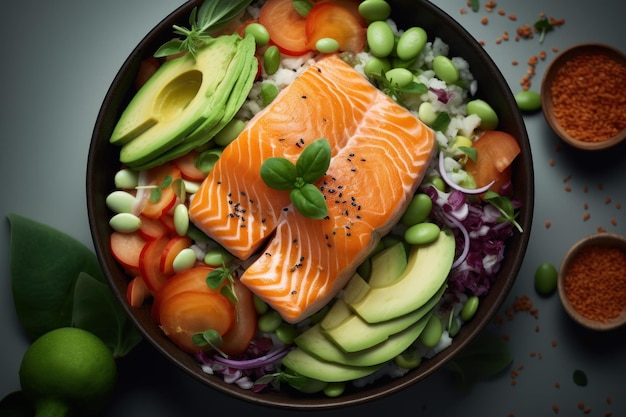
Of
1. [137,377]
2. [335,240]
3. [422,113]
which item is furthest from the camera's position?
[137,377]

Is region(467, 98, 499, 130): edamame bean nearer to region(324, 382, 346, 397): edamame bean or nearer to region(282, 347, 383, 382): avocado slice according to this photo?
region(282, 347, 383, 382): avocado slice

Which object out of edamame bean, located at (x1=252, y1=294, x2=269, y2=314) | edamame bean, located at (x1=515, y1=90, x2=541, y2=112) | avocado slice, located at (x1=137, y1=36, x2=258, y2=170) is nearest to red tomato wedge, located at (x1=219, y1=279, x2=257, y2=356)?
edamame bean, located at (x1=252, y1=294, x2=269, y2=314)

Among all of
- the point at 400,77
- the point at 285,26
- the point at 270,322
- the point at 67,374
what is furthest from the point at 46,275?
the point at 400,77

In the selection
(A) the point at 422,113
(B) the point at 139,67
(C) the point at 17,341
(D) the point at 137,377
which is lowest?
(D) the point at 137,377

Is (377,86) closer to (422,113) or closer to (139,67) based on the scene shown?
(422,113)

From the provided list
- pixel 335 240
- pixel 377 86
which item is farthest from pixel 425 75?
pixel 335 240

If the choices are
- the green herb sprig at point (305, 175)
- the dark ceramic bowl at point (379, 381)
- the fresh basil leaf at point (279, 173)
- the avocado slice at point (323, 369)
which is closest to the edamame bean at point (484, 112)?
the dark ceramic bowl at point (379, 381)
